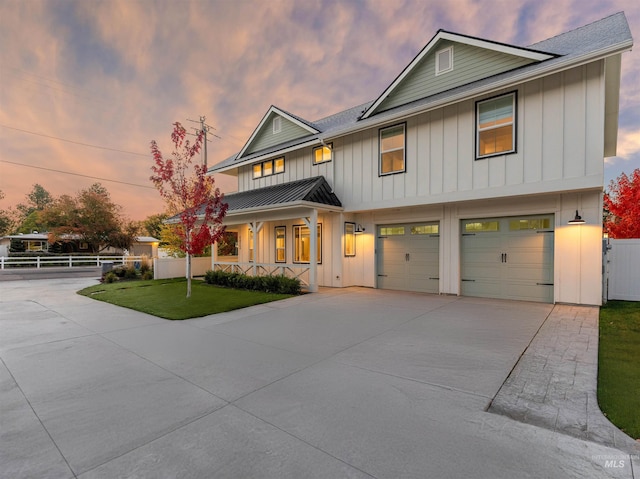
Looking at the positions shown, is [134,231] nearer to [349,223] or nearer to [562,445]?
[349,223]

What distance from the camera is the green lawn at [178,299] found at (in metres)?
7.67

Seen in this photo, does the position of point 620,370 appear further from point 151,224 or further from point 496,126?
point 151,224

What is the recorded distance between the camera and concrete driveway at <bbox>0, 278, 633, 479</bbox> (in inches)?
86.4

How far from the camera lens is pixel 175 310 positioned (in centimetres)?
770

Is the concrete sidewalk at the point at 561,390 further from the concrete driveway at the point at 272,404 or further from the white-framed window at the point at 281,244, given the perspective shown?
the white-framed window at the point at 281,244

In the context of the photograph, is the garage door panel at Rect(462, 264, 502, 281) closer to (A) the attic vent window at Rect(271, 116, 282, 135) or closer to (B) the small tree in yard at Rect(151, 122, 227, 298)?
(B) the small tree in yard at Rect(151, 122, 227, 298)

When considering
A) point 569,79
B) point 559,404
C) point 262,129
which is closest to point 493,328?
point 559,404

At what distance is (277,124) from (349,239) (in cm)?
718

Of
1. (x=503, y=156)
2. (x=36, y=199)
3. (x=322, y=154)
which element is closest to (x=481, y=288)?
(x=503, y=156)

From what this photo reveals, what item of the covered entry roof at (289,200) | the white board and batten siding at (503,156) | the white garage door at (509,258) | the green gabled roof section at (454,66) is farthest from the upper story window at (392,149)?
the white garage door at (509,258)

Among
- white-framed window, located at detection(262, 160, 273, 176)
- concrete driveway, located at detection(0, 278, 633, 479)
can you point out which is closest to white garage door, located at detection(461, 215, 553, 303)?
concrete driveway, located at detection(0, 278, 633, 479)

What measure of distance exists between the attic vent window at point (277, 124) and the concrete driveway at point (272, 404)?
1111cm

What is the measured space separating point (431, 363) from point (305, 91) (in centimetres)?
1633

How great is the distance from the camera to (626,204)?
623 inches
